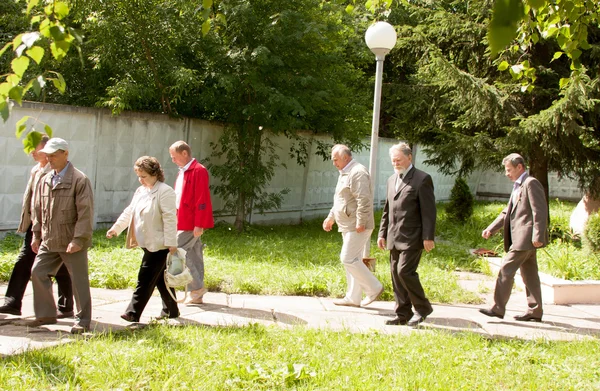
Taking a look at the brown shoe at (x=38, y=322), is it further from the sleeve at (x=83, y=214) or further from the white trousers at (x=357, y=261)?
the white trousers at (x=357, y=261)

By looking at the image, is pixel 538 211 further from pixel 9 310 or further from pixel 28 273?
pixel 9 310

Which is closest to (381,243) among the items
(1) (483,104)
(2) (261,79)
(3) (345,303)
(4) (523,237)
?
(3) (345,303)

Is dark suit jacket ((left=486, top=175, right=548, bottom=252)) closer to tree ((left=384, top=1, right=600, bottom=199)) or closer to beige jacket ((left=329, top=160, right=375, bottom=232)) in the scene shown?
beige jacket ((left=329, top=160, right=375, bottom=232))

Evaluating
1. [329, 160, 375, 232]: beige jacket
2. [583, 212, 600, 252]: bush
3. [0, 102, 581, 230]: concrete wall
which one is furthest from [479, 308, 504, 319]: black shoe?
[0, 102, 581, 230]: concrete wall

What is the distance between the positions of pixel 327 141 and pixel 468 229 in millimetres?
4520

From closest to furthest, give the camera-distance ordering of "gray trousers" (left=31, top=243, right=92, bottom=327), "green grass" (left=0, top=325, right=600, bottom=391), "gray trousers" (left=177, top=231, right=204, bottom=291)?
"green grass" (left=0, top=325, right=600, bottom=391) → "gray trousers" (left=31, top=243, right=92, bottom=327) → "gray trousers" (left=177, top=231, right=204, bottom=291)

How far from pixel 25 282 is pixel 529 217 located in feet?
17.7

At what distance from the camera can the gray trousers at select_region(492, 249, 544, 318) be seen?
7.27 metres

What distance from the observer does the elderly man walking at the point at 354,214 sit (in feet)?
24.7

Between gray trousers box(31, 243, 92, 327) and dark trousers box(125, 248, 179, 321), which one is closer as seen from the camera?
gray trousers box(31, 243, 92, 327)

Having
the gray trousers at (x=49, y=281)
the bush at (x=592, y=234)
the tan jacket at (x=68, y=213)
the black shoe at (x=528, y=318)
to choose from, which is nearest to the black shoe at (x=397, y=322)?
the black shoe at (x=528, y=318)

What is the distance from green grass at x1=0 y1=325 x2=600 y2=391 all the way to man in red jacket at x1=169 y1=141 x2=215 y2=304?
143cm

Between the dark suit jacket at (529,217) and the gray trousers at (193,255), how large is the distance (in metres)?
3.53

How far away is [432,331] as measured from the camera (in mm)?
6562
